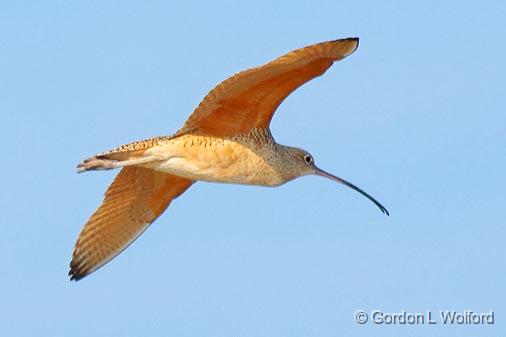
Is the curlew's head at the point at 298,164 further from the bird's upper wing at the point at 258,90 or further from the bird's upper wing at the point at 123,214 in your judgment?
the bird's upper wing at the point at 123,214

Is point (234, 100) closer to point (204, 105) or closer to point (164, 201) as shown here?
point (204, 105)

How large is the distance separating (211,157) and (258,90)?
146 centimetres

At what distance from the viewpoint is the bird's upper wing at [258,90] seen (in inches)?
756

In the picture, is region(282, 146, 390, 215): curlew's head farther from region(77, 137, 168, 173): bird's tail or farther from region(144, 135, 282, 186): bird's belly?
region(77, 137, 168, 173): bird's tail

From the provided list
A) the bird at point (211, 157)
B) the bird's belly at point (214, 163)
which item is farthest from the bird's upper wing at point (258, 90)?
the bird's belly at point (214, 163)

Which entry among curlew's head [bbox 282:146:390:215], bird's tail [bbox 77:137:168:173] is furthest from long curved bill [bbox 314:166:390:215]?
bird's tail [bbox 77:137:168:173]

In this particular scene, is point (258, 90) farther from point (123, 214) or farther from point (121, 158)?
point (123, 214)

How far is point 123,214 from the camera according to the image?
23.4 metres

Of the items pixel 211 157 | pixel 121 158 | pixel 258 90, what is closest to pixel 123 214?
pixel 121 158

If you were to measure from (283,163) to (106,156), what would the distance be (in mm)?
2717

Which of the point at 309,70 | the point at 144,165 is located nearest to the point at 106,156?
the point at 144,165

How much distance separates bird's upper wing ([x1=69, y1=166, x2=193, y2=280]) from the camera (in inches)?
914

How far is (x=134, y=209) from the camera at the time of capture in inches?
924

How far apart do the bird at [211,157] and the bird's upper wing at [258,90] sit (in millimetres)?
13
